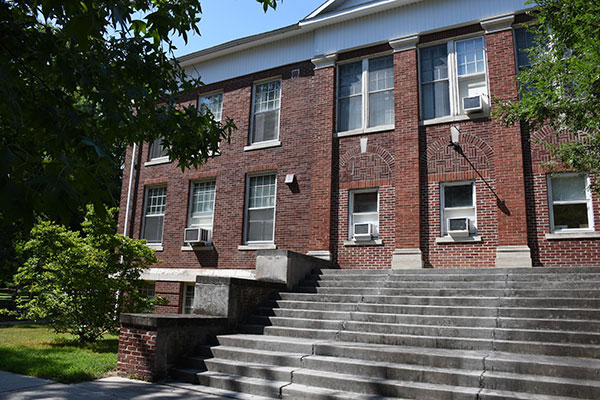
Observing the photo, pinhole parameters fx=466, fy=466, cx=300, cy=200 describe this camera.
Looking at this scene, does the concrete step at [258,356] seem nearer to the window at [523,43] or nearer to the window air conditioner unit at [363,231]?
the window air conditioner unit at [363,231]

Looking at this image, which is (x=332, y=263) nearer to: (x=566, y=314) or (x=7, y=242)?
(x=566, y=314)

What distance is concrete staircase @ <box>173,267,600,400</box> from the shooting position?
238 inches

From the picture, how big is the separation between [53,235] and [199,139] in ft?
19.1

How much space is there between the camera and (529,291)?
865 centimetres

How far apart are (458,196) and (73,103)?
9.62m

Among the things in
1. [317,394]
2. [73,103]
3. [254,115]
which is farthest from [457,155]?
[73,103]

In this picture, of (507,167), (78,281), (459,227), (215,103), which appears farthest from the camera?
(215,103)

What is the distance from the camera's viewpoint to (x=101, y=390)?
6688 mm

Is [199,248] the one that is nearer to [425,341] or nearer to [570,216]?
[425,341]

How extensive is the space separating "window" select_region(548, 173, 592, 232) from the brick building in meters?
0.03

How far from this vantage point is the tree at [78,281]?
442 inches

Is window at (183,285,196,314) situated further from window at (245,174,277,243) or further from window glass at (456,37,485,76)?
window glass at (456,37,485,76)

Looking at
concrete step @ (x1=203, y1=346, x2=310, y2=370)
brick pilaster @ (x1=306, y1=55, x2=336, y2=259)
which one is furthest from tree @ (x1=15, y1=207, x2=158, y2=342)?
brick pilaster @ (x1=306, y1=55, x2=336, y2=259)

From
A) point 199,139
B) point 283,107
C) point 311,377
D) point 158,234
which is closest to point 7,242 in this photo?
point 158,234
